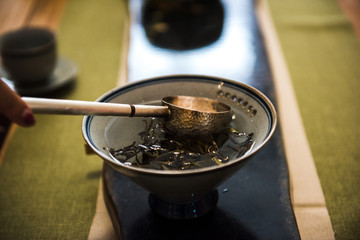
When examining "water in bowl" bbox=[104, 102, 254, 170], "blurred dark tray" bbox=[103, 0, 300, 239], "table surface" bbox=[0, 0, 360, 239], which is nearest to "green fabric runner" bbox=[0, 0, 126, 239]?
"table surface" bbox=[0, 0, 360, 239]

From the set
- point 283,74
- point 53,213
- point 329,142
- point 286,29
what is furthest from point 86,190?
point 286,29

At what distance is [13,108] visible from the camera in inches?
21.8

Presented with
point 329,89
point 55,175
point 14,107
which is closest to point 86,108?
point 14,107

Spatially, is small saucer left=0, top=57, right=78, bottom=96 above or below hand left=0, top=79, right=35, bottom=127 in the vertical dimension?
below

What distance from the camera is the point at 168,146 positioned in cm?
70

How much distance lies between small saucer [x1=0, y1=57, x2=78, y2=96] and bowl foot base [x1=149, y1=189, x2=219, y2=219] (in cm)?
83

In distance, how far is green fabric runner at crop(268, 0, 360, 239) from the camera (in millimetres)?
913

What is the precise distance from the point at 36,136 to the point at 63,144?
111mm

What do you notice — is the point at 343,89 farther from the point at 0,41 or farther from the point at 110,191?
the point at 0,41

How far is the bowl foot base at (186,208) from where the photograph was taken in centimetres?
70

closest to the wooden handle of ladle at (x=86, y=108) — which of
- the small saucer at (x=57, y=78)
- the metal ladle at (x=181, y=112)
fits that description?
the metal ladle at (x=181, y=112)

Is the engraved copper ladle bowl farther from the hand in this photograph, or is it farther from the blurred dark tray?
the hand

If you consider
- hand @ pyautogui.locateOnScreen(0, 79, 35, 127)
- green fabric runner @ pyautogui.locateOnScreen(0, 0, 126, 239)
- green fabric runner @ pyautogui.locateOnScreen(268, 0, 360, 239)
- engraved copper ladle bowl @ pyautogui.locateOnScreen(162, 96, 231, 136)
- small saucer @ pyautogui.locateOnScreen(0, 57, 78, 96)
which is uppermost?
hand @ pyautogui.locateOnScreen(0, 79, 35, 127)

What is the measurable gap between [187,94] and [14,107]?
0.37 metres
